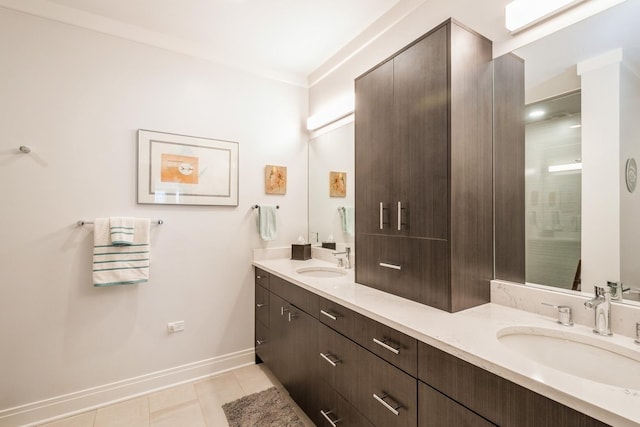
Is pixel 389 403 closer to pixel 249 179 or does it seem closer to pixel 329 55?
pixel 249 179

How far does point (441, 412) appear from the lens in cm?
100

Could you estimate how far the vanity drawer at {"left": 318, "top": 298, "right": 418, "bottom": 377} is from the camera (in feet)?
3.71

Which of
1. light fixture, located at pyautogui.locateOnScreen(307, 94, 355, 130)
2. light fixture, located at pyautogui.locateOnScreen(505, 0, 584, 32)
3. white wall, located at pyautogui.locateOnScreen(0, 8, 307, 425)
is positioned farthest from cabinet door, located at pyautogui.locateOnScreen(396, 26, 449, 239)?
white wall, located at pyautogui.locateOnScreen(0, 8, 307, 425)

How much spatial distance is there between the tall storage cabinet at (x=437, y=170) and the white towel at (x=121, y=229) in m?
1.72

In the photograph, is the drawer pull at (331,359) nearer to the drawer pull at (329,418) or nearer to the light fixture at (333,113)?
the drawer pull at (329,418)

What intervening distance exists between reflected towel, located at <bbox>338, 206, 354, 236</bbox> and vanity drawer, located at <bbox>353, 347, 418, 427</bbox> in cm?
120

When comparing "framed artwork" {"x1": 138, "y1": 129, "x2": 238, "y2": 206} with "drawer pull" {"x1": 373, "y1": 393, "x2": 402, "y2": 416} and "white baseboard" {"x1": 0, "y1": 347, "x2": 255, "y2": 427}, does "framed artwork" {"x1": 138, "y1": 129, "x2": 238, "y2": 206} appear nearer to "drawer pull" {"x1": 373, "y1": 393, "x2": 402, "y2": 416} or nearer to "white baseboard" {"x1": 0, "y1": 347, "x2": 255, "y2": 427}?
"white baseboard" {"x1": 0, "y1": 347, "x2": 255, "y2": 427}

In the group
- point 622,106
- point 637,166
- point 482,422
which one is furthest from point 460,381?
point 622,106

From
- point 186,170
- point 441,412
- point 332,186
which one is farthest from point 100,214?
point 441,412

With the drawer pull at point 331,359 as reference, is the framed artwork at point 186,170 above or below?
above

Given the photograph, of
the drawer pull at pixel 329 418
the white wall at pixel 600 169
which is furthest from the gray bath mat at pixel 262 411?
the white wall at pixel 600 169

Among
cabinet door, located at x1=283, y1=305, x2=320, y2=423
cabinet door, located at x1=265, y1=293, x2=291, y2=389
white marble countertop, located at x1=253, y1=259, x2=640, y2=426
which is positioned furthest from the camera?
cabinet door, located at x1=265, y1=293, x2=291, y2=389

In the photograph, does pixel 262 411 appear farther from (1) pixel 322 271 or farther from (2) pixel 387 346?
(2) pixel 387 346

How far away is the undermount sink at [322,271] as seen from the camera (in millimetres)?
2309
